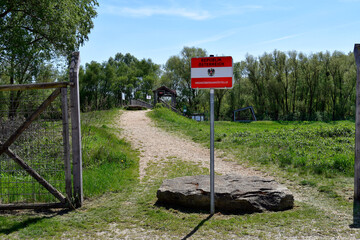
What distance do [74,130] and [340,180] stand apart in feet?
19.7

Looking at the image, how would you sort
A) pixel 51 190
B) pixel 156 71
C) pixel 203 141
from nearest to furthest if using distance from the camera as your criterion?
pixel 51 190 → pixel 203 141 → pixel 156 71

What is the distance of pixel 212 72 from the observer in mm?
5133

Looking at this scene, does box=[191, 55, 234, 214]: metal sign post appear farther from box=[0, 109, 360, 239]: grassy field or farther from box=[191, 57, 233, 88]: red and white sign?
box=[0, 109, 360, 239]: grassy field

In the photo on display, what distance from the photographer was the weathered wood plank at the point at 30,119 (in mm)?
5641

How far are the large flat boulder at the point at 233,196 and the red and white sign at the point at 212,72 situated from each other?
6.34 feet

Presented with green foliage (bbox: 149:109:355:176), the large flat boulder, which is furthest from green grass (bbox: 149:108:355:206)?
the large flat boulder

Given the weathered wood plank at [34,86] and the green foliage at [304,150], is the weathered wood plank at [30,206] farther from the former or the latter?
the green foliage at [304,150]

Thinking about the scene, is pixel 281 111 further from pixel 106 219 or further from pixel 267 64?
pixel 106 219

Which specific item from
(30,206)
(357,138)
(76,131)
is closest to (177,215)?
(76,131)

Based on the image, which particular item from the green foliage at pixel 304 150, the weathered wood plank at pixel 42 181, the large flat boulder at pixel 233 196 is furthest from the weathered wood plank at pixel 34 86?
the green foliage at pixel 304 150

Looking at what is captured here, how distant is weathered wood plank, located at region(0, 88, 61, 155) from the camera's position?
18.5ft

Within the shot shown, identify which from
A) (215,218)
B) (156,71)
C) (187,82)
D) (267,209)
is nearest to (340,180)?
(267,209)

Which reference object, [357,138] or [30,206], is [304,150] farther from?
[30,206]

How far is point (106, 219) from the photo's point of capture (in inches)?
207
